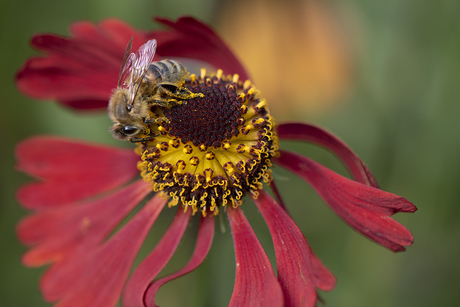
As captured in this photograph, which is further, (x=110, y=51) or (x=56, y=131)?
(x=56, y=131)

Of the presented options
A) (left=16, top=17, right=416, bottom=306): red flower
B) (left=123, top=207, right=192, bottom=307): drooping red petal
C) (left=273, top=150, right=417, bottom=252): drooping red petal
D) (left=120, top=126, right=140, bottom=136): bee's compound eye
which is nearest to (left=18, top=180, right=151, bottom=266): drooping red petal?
(left=16, top=17, right=416, bottom=306): red flower

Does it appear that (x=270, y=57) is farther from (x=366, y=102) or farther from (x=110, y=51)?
(x=110, y=51)

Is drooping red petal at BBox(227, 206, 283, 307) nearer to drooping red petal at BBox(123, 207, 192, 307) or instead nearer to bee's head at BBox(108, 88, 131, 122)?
drooping red petal at BBox(123, 207, 192, 307)

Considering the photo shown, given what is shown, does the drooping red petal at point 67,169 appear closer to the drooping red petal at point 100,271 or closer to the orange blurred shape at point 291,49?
the drooping red petal at point 100,271

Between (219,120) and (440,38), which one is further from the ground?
(440,38)

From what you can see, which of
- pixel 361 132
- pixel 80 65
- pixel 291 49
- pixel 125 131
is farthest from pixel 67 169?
pixel 291 49

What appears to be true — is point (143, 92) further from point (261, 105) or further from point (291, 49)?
point (291, 49)

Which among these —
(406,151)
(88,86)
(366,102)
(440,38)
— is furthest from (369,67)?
(88,86)
